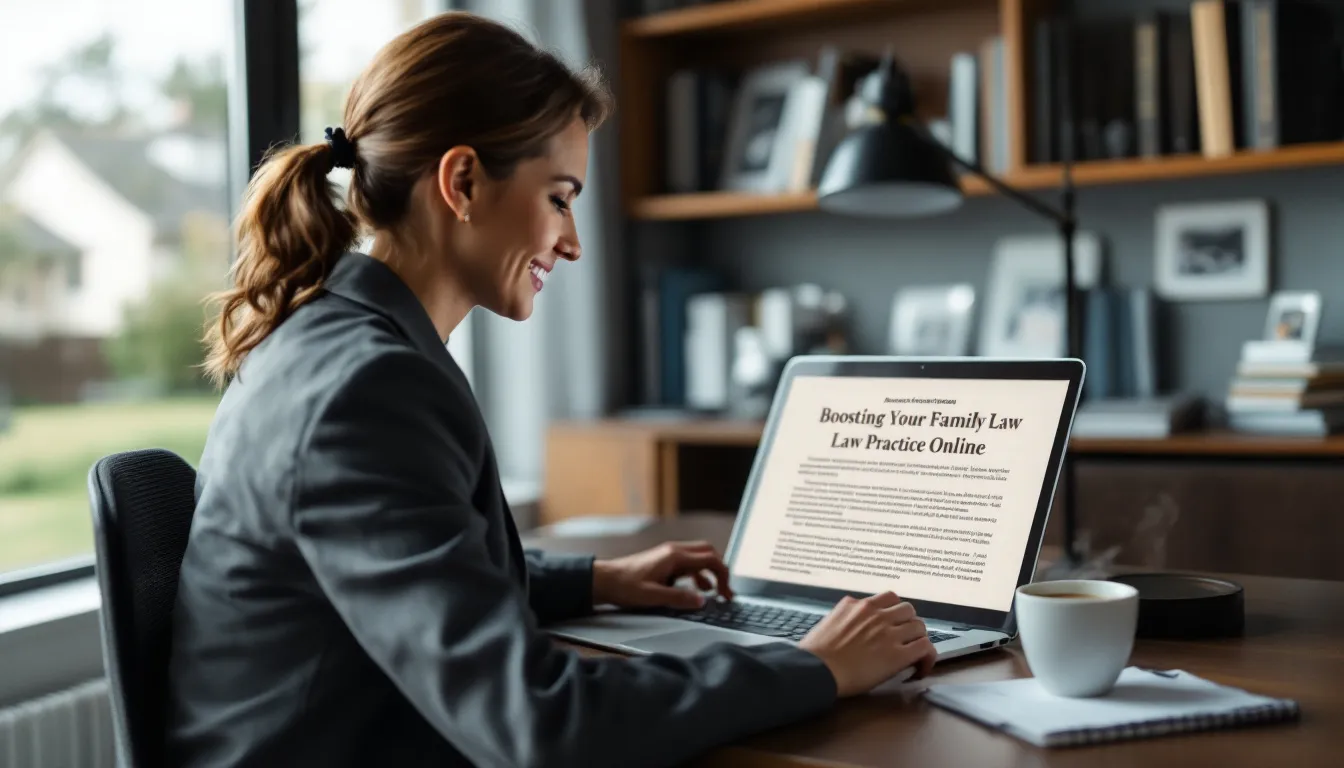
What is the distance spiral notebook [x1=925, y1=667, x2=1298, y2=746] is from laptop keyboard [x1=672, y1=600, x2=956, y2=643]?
0.16 m

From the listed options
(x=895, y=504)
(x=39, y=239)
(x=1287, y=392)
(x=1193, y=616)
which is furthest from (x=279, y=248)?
(x=1287, y=392)

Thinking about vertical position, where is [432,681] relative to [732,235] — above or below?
below

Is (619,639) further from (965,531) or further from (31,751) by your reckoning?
(31,751)

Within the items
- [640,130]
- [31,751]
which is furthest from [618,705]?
[640,130]

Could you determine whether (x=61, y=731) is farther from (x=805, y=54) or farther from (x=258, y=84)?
(x=805, y=54)

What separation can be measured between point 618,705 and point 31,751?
1.14 m

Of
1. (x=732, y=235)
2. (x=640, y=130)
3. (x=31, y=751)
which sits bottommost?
(x=31, y=751)

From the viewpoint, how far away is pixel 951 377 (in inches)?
48.4

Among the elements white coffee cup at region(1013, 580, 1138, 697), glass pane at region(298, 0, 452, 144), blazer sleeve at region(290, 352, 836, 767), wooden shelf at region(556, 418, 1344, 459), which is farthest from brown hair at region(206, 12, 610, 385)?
glass pane at region(298, 0, 452, 144)

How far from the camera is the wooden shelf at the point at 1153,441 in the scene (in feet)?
7.22

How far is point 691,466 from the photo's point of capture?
283 centimetres

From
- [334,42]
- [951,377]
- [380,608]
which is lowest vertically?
[380,608]

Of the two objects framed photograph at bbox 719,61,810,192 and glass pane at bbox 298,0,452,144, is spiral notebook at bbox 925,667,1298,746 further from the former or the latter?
framed photograph at bbox 719,61,810,192

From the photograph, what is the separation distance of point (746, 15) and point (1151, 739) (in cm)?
242
